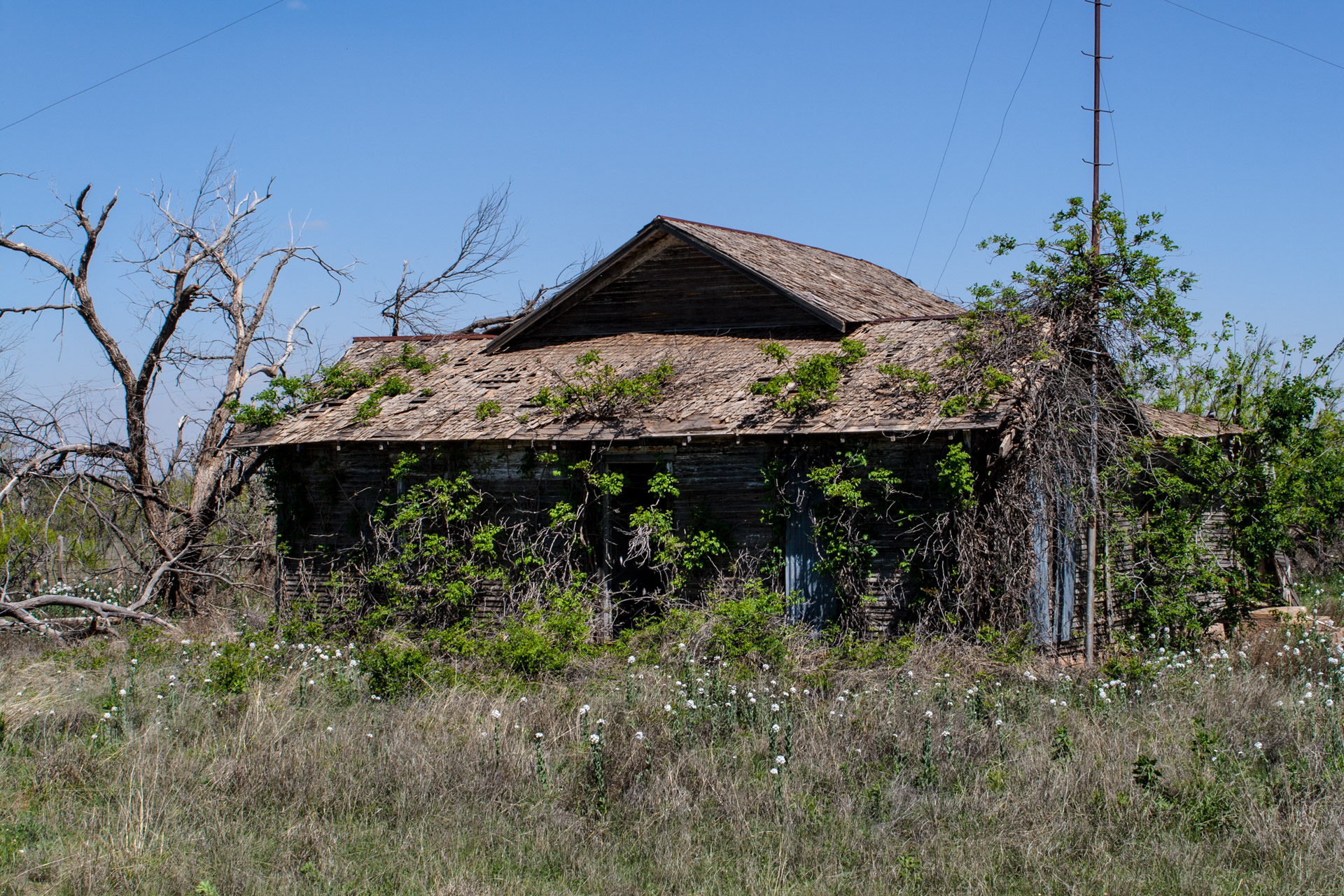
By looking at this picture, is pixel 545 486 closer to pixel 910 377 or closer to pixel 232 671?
pixel 232 671

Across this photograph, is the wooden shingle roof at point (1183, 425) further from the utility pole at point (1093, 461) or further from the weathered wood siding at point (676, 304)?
the weathered wood siding at point (676, 304)

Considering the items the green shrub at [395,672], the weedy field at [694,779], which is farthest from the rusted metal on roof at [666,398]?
the green shrub at [395,672]

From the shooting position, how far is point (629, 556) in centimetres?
1126

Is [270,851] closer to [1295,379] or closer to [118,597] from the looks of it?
[118,597]

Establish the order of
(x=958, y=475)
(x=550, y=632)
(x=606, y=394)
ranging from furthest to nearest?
(x=606, y=394) → (x=550, y=632) → (x=958, y=475)

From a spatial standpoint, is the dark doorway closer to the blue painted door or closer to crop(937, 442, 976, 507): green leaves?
the blue painted door

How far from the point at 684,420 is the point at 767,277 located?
9.93 ft

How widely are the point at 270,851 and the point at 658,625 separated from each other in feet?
15.7

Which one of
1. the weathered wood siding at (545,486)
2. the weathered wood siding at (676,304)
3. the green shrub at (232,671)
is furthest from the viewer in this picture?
the weathered wood siding at (676,304)

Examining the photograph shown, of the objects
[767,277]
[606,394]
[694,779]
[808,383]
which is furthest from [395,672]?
[767,277]

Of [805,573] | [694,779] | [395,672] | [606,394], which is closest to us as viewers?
[694,779]

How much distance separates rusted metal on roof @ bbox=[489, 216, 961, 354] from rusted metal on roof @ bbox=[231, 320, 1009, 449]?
1.21ft

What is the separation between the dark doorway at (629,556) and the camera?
11633mm

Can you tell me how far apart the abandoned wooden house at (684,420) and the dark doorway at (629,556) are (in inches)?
1.6
